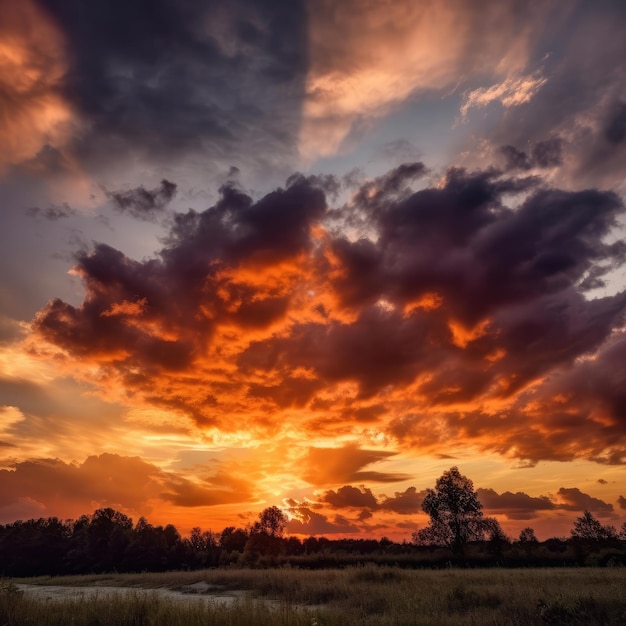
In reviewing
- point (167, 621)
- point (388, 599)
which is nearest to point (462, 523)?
point (388, 599)

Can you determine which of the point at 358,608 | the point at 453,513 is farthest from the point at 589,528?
the point at 358,608

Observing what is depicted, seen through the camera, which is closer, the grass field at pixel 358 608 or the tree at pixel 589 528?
the grass field at pixel 358 608

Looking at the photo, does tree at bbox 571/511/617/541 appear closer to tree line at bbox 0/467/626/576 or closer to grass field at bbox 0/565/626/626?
tree line at bbox 0/467/626/576

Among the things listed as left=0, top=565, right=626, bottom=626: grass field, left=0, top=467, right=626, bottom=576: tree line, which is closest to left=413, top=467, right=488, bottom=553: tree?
left=0, top=467, right=626, bottom=576: tree line

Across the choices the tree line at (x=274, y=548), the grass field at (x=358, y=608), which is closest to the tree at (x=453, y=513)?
the tree line at (x=274, y=548)

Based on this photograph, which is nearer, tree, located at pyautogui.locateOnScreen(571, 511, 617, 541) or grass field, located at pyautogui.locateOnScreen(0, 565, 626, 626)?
grass field, located at pyautogui.locateOnScreen(0, 565, 626, 626)

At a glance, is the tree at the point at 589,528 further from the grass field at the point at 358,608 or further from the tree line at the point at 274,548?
the grass field at the point at 358,608

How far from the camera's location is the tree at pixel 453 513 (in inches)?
3004

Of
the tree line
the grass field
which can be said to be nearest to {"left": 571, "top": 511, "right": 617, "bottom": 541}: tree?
the tree line

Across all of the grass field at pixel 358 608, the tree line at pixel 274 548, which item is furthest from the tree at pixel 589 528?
the grass field at pixel 358 608

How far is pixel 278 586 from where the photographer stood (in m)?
30.3

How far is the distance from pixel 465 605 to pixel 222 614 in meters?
11.7

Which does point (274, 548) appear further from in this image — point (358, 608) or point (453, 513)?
point (358, 608)

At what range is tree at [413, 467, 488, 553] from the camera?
76312 millimetres
